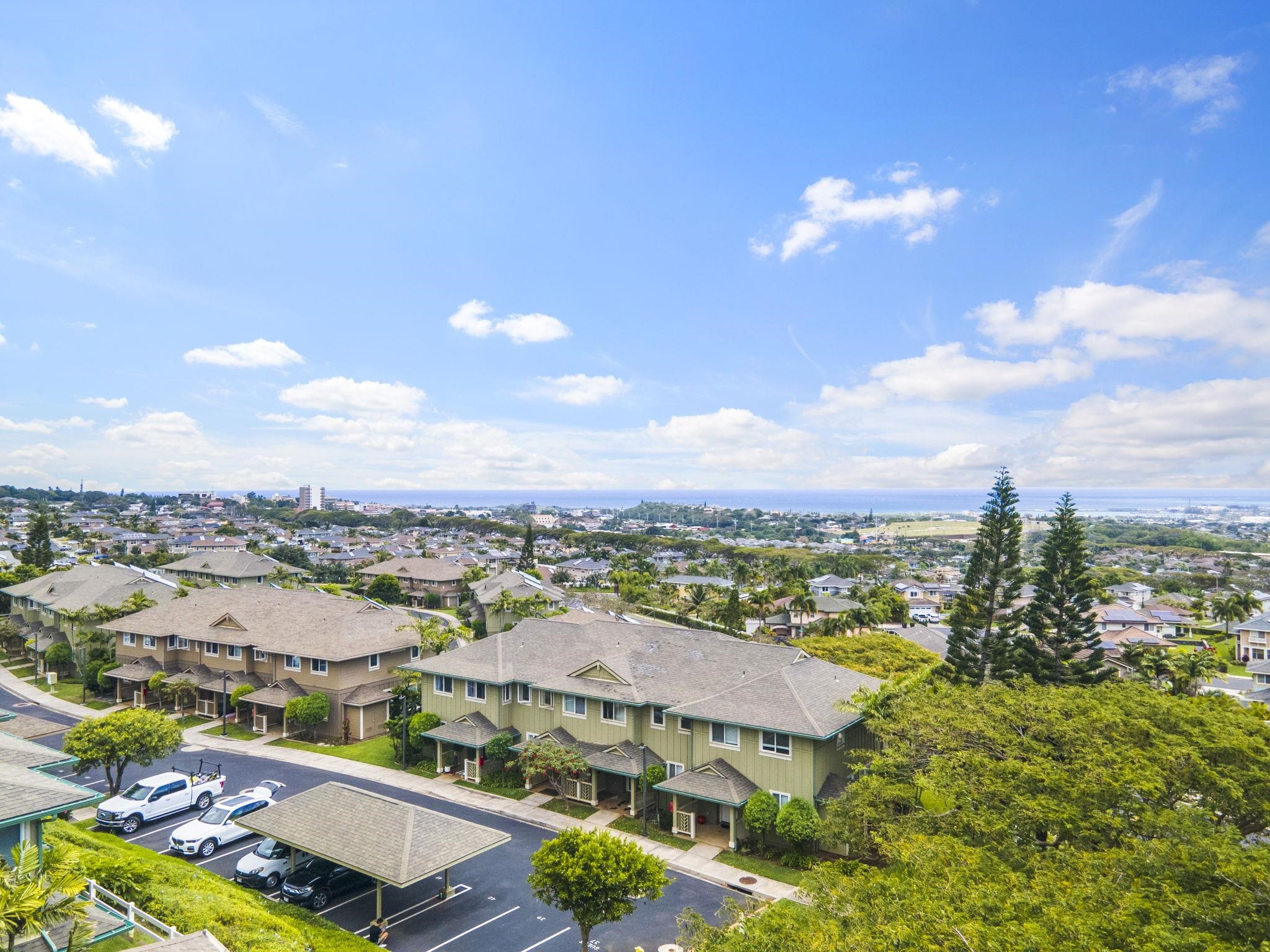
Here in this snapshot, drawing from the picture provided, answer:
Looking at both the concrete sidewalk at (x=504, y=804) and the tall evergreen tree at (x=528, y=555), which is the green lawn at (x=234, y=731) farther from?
the tall evergreen tree at (x=528, y=555)

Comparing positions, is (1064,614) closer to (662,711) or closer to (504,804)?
(662,711)

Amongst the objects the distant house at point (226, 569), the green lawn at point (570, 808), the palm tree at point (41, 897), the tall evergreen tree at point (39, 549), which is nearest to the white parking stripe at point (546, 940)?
the green lawn at point (570, 808)

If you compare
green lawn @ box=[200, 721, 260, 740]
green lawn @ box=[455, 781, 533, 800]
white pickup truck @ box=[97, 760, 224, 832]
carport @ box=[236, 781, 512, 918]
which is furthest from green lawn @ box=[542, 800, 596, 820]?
green lawn @ box=[200, 721, 260, 740]

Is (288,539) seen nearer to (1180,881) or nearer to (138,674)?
(138,674)

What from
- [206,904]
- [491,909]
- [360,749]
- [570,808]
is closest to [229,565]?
[360,749]

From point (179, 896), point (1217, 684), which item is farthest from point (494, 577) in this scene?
point (1217, 684)

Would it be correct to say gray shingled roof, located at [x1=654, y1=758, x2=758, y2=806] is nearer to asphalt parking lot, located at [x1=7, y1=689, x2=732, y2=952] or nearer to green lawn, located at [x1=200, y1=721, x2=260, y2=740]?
asphalt parking lot, located at [x1=7, y1=689, x2=732, y2=952]
